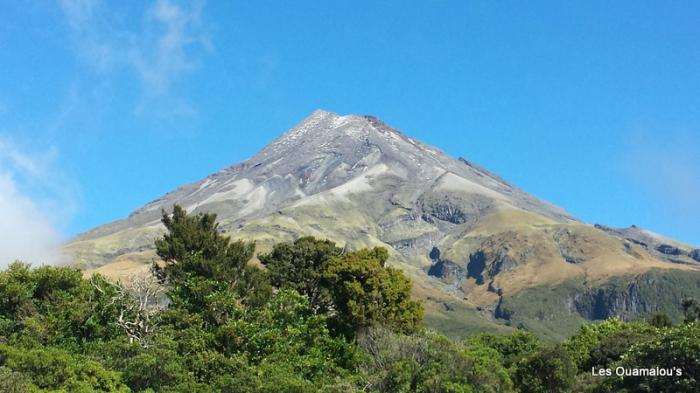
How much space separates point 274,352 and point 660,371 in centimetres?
2010

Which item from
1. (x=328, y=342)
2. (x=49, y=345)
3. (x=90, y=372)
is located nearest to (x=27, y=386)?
(x=90, y=372)

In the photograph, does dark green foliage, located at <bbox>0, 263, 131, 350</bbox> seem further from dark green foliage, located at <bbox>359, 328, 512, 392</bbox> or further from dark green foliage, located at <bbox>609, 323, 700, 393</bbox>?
dark green foliage, located at <bbox>609, 323, 700, 393</bbox>

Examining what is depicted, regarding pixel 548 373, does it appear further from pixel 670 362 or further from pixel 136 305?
pixel 136 305

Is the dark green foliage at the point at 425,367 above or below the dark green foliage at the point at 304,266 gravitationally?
below

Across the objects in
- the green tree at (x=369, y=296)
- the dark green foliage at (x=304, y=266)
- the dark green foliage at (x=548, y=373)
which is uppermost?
the dark green foliage at (x=304, y=266)

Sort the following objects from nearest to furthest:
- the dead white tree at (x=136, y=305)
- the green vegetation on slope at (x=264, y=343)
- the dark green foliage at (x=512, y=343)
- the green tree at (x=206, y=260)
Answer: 1. the green vegetation on slope at (x=264, y=343)
2. the dead white tree at (x=136, y=305)
3. the green tree at (x=206, y=260)
4. the dark green foliage at (x=512, y=343)

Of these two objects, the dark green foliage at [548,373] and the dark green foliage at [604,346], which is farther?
the dark green foliage at [604,346]

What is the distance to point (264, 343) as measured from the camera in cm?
4325

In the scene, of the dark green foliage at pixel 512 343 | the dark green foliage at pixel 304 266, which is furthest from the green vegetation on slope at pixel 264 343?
the dark green foliage at pixel 512 343

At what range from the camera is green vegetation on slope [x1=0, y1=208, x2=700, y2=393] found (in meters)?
38.4

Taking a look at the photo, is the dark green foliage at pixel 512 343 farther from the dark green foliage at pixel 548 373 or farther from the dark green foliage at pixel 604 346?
the dark green foliage at pixel 548 373

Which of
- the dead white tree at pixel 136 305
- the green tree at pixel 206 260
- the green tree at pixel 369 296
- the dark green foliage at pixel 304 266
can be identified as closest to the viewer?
the dead white tree at pixel 136 305

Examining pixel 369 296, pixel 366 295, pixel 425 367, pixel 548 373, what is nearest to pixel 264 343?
pixel 366 295

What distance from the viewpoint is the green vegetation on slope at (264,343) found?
38.4 metres
